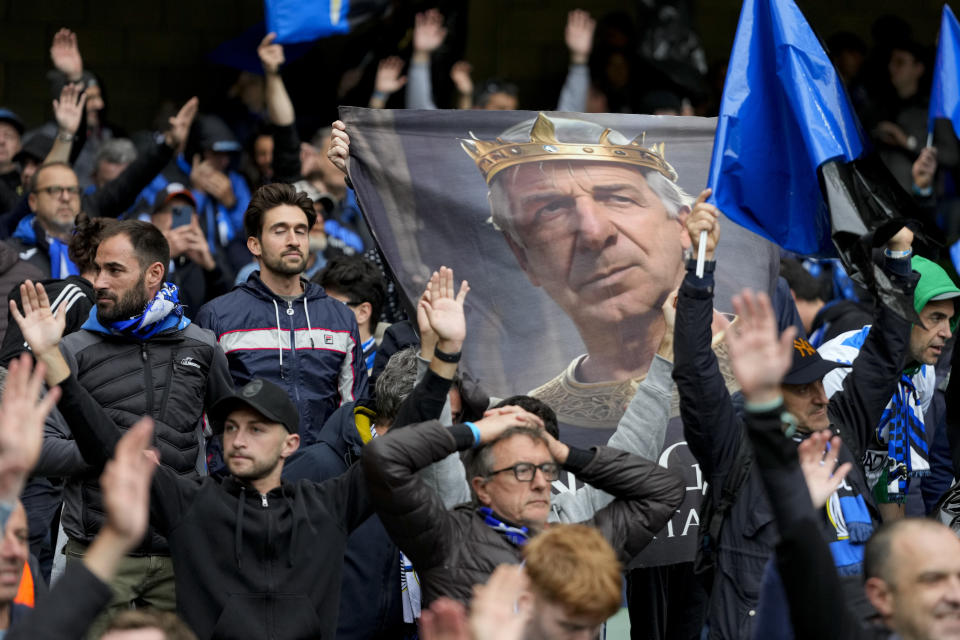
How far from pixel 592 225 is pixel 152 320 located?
1811mm

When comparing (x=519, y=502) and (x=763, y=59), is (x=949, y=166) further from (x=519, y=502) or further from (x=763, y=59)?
(x=519, y=502)

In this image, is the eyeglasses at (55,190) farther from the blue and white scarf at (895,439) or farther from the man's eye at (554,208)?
the blue and white scarf at (895,439)

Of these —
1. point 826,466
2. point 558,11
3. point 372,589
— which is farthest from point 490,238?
point 558,11

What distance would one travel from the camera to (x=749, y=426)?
3.63 metres

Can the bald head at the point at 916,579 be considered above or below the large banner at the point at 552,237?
below

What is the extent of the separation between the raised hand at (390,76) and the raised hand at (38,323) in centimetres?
598

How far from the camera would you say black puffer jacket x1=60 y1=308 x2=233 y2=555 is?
5273 mm

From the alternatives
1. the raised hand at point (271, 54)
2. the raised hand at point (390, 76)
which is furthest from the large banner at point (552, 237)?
the raised hand at point (390, 76)

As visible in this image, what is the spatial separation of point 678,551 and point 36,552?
8.77 ft

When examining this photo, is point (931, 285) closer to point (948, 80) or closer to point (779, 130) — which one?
point (948, 80)

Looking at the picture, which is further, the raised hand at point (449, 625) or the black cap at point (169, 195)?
the black cap at point (169, 195)

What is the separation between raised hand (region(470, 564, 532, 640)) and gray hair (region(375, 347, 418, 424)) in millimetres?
1708

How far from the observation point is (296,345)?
6.16 m

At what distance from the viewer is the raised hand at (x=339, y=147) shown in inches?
231
